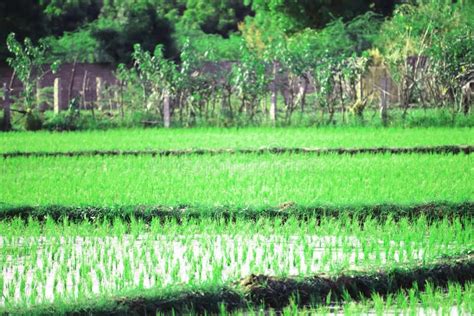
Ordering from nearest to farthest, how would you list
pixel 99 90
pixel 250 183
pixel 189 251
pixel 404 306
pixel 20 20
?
pixel 404 306, pixel 189 251, pixel 250 183, pixel 99 90, pixel 20 20

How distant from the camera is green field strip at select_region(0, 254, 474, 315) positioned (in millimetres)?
4688

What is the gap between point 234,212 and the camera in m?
7.72

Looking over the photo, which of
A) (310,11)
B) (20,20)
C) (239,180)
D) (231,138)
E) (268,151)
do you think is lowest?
(231,138)

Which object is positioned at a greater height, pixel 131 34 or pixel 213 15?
pixel 213 15

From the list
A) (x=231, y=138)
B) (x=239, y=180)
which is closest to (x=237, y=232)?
(x=239, y=180)

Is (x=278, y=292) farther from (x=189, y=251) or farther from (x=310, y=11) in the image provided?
(x=310, y=11)

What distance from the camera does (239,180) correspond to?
31.7 feet

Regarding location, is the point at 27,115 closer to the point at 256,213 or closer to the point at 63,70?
the point at 63,70

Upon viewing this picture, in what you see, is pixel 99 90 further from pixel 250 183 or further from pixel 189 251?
pixel 189 251

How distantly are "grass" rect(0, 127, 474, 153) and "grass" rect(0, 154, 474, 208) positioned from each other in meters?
1.30

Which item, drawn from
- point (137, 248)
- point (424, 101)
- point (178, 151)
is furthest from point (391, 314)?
point (424, 101)

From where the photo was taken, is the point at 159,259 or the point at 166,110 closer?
the point at 159,259

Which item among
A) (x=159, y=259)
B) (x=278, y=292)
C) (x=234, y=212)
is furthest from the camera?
(x=234, y=212)

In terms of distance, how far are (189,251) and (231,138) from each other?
332 inches
